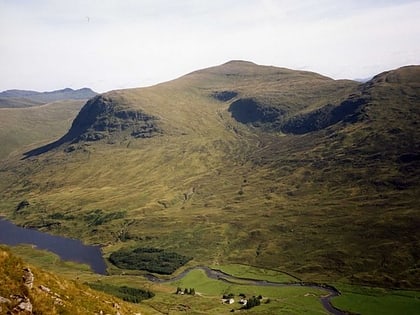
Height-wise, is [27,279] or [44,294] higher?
[27,279]

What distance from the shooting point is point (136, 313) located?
47.5 metres

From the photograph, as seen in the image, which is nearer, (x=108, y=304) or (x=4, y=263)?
(x=4, y=263)

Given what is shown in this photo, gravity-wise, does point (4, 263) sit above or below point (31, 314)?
above

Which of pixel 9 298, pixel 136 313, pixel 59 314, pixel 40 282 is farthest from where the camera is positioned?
pixel 136 313

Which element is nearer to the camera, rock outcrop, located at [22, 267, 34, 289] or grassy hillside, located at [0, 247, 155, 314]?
grassy hillside, located at [0, 247, 155, 314]

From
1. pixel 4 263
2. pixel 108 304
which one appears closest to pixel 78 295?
pixel 108 304

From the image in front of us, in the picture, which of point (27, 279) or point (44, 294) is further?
point (44, 294)

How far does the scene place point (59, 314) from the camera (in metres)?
34.7

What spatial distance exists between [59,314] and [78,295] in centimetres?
605

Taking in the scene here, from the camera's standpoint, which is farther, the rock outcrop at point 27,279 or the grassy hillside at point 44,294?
the rock outcrop at point 27,279

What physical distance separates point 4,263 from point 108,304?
12.3 metres

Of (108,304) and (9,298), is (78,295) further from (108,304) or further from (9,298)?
(9,298)

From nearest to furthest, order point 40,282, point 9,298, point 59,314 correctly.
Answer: point 9,298, point 59,314, point 40,282

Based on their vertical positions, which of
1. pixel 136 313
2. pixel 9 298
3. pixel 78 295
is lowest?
pixel 136 313
